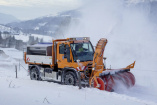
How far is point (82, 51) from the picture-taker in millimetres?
10844

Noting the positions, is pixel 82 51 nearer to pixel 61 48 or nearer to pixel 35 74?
pixel 61 48

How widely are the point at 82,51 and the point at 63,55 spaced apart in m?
1.04

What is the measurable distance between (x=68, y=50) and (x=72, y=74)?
4.10 ft

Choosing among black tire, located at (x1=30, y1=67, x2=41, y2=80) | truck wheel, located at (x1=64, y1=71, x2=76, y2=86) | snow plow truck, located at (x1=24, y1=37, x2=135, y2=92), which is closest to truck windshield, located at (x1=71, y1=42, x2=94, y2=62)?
snow plow truck, located at (x1=24, y1=37, x2=135, y2=92)

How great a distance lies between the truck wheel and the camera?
1048 centimetres

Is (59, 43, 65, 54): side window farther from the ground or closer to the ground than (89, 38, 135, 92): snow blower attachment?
farther from the ground

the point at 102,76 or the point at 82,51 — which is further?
the point at 82,51

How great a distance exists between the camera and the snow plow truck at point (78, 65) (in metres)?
9.88

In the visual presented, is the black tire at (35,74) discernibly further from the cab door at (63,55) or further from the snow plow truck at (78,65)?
the cab door at (63,55)

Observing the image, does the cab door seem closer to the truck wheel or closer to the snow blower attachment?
the truck wheel

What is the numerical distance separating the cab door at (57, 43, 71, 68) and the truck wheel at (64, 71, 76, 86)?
48cm

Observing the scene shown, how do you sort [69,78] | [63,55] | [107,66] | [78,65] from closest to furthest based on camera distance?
[78,65] < [69,78] < [63,55] < [107,66]

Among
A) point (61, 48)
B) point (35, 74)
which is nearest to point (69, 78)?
point (61, 48)

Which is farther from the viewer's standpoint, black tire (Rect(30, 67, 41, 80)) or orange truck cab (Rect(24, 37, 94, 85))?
black tire (Rect(30, 67, 41, 80))
